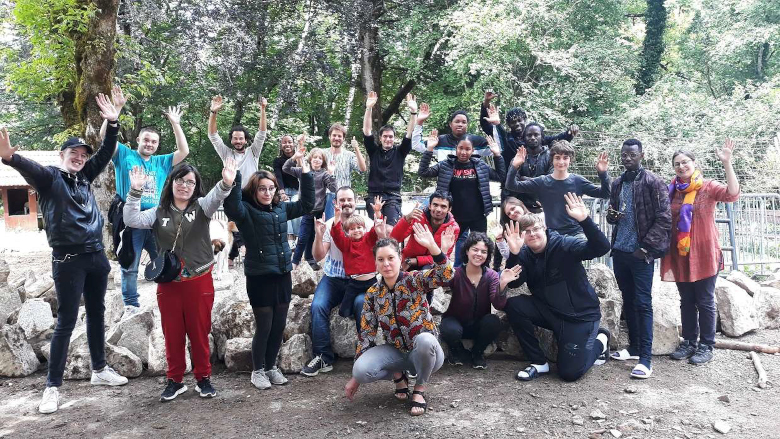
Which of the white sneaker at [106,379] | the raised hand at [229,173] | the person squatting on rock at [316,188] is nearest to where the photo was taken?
the raised hand at [229,173]

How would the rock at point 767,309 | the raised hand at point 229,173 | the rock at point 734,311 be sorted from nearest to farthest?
the raised hand at point 229,173 → the rock at point 734,311 → the rock at point 767,309

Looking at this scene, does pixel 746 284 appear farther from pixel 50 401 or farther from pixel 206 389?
pixel 50 401

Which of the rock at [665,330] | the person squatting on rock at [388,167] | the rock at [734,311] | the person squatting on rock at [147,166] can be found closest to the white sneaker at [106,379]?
the person squatting on rock at [147,166]

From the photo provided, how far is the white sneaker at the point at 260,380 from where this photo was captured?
14.6 feet

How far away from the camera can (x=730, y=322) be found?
5.57 meters

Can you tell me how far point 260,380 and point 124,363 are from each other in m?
1.25

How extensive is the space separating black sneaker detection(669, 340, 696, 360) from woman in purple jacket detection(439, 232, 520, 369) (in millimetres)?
1634

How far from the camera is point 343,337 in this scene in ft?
16.6

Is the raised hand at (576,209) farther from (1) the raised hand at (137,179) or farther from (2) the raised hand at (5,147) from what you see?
(2) the raised hand at (5,147)

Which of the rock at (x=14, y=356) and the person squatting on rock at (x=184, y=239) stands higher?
the person squatting on rock at (x=184, y=239)

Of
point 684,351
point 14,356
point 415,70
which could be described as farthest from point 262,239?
point 415,70

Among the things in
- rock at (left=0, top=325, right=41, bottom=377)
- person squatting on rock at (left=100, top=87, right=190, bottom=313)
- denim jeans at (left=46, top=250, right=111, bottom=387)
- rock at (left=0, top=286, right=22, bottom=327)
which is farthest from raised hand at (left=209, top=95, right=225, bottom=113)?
rock at (left=0, top=286, right=22, bottom=327)

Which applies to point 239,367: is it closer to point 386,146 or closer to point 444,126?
point 386,146

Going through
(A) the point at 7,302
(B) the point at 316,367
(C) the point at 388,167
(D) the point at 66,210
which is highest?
(C) the point at 388,167
